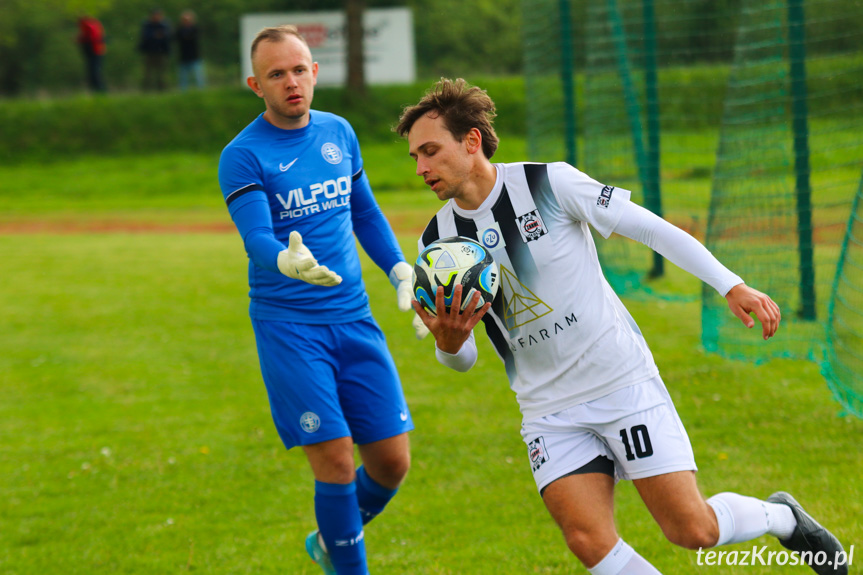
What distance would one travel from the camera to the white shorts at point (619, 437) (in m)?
3.53

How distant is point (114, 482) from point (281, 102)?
3.40 metres

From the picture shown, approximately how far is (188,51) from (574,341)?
96.0 ft

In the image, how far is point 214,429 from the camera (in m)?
7.46

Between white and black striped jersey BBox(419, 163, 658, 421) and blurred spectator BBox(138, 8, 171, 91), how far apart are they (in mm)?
28089

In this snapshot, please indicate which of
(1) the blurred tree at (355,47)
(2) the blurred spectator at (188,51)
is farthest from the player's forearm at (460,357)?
(2) the blurred spectator at (188,51)

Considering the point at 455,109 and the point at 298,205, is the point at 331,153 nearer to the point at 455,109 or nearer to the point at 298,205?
the point at 298,205

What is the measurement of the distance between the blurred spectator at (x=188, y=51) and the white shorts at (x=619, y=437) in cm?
2772

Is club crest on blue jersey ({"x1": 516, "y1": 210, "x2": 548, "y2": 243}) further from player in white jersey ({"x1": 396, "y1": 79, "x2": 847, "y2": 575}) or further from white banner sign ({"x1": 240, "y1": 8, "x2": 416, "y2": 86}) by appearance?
white banner sign ({"x1": 240, "y1": 8, "x2": 416, "y2": 86})

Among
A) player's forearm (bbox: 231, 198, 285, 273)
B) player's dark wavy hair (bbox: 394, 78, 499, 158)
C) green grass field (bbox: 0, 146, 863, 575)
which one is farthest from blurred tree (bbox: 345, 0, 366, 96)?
player's dark wavy hair (bbox: 394, 78, 499, 158)

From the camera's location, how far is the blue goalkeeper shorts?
14.1ft

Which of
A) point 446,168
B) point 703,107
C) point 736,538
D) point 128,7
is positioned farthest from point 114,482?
point 128,7

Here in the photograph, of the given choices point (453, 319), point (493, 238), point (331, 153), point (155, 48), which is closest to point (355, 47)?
point (155, 48)

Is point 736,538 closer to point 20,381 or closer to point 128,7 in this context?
point 20,381

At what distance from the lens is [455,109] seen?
12.3 ft
